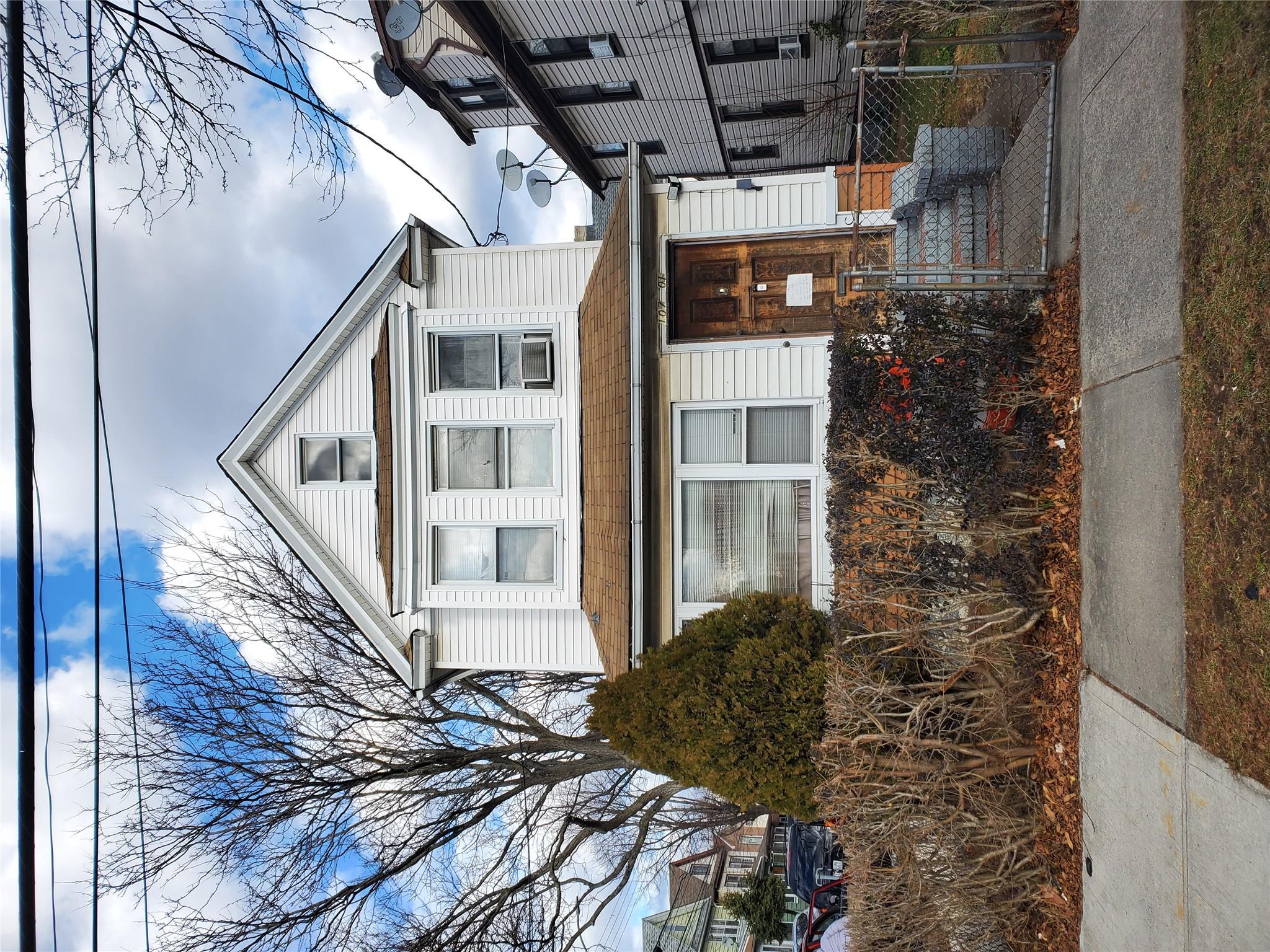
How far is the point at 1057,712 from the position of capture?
6.58 metres

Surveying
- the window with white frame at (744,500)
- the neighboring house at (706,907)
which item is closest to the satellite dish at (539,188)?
the window with white frame at (744,500)

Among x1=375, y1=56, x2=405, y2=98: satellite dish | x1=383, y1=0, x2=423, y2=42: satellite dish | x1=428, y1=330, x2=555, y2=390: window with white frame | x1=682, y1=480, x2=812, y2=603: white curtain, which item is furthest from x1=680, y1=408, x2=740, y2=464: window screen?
x1=375, y1=56, x2=405, y2=98: satellite dish

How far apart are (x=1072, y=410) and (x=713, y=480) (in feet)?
15.6

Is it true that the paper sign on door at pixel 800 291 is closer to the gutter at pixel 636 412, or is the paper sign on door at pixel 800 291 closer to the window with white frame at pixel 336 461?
the gutter at pixel 636 412

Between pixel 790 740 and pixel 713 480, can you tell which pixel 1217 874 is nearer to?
pixel 790 740

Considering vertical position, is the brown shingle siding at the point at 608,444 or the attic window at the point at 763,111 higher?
the attic window at the point at 763,111

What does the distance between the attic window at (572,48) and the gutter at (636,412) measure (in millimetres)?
6997

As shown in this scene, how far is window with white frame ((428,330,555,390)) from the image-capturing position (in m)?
11.0

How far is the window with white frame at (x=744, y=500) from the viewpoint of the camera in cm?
998

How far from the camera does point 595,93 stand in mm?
17453

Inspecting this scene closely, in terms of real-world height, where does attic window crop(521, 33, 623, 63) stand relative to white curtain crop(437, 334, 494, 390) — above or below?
above

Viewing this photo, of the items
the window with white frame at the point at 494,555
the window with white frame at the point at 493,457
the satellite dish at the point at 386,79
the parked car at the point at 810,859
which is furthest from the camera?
the parked car at the point at 810,859

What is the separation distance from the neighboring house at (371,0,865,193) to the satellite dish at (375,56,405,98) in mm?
222

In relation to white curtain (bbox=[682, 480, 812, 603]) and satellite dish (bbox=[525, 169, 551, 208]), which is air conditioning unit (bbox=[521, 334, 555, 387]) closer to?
white curtain (bbox=[682, 480, 812, 603])
